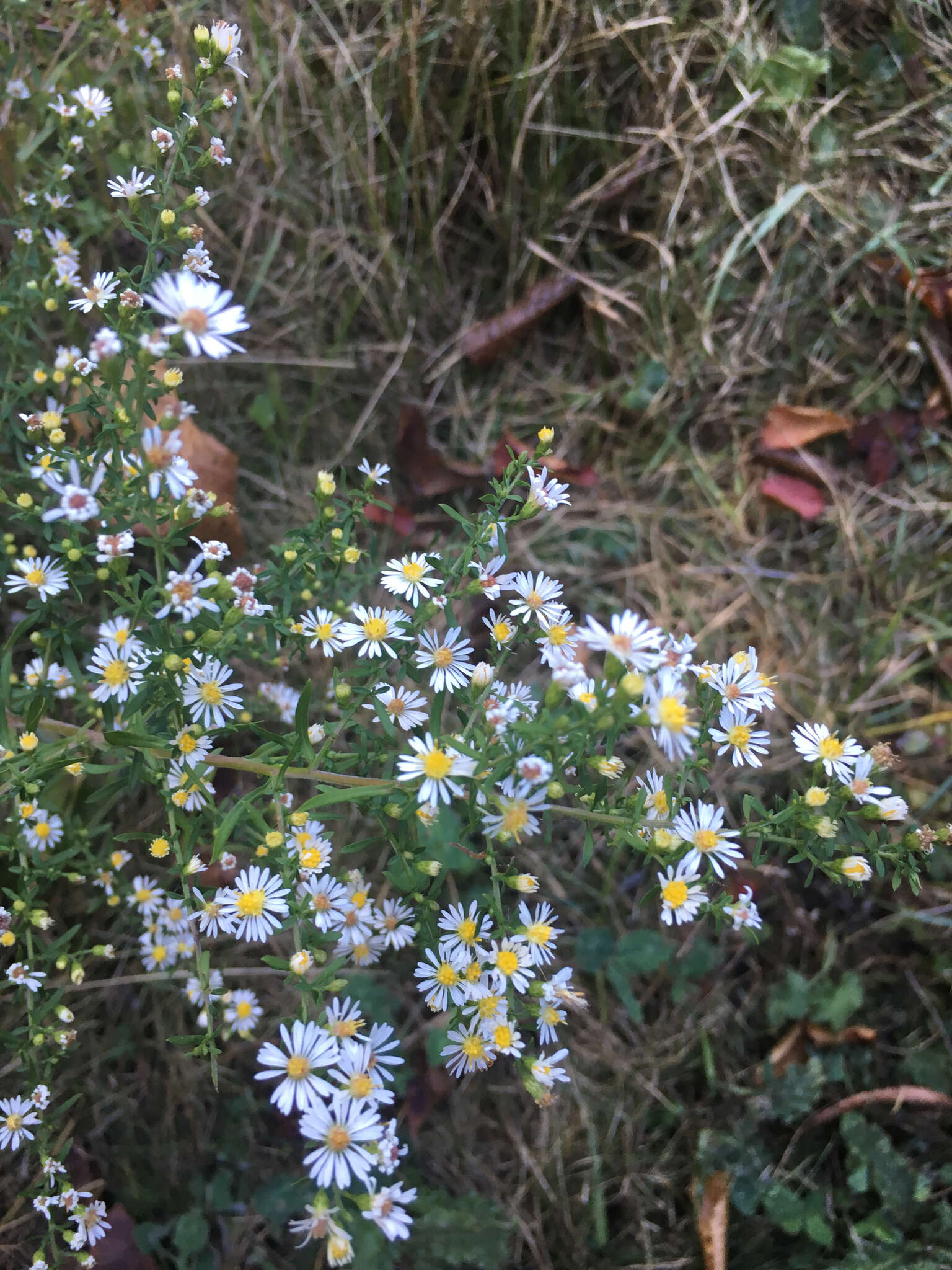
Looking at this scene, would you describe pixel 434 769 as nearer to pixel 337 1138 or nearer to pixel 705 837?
pixel 705 837

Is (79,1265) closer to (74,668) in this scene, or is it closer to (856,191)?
(74,668)

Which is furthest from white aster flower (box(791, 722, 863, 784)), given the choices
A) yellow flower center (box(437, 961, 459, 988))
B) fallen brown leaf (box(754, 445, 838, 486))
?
fallen brown leaf (box(754, 445, 838, 486))

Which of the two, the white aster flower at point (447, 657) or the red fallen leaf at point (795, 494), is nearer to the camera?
the white aster flower at point (447, 657)

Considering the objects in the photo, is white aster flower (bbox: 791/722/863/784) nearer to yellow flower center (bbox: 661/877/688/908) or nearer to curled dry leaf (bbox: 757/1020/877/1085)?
yellow flower center (bbox: 661/877/688/908)

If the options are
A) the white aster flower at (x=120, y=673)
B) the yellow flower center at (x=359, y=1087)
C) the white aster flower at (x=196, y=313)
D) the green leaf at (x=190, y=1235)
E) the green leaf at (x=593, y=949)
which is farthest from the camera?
the green leaf at (x=593, y=949)

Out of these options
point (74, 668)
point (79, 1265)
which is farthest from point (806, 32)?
point (79, 1265)

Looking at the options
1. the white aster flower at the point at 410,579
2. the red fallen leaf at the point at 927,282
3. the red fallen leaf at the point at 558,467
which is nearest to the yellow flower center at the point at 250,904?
the white aster flower at the point at 410,579

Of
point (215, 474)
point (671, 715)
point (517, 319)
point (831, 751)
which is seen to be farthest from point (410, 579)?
point (517, 319)

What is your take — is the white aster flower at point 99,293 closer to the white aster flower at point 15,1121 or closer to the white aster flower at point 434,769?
the white aster flower at point 434,769
